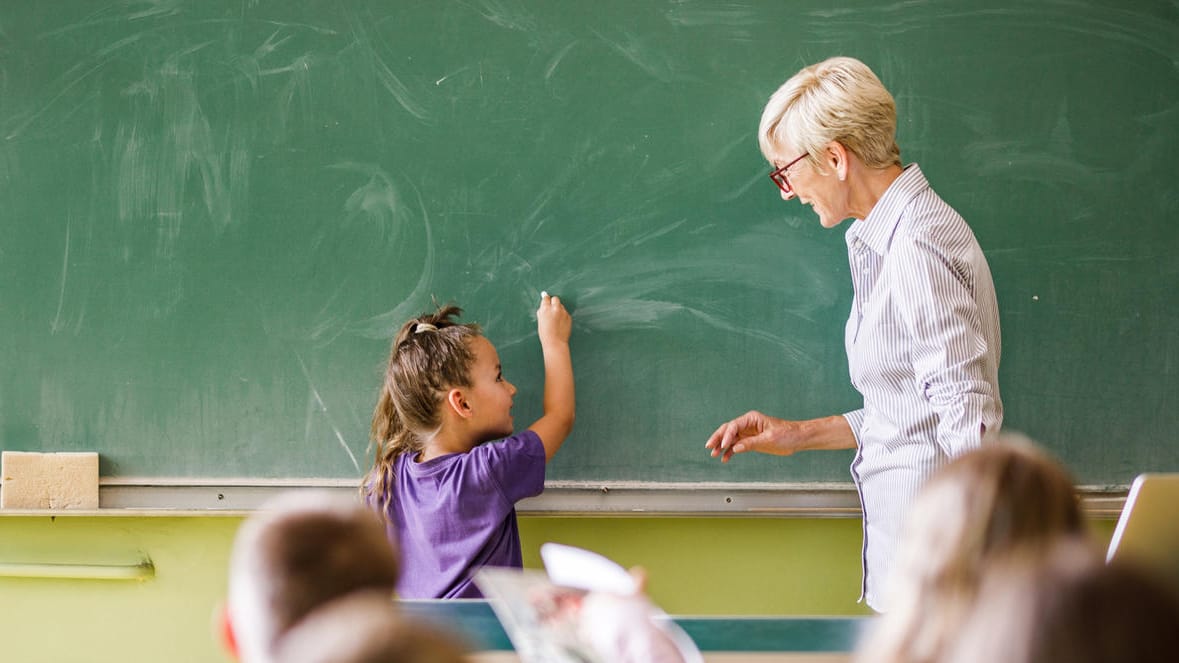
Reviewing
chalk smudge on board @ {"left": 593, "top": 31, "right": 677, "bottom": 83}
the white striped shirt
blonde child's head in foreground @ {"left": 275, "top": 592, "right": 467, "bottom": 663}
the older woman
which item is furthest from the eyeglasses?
blonde child's head in foreground @ {"left": 275, "top": 592, "right": 467, "bottom": 663}

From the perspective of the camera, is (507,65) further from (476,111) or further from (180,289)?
(180,289)

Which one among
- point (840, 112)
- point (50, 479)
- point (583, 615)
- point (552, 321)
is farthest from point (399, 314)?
point (583, 615)

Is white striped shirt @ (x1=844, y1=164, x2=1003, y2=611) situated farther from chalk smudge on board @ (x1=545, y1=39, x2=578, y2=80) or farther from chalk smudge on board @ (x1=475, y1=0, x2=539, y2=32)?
chalk smudge on board @ (x1=475, y1=0, x2=539, y2=32)

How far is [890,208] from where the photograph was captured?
80.0 inches

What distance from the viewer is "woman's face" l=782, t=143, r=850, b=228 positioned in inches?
82.5

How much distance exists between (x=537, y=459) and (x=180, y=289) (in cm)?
97

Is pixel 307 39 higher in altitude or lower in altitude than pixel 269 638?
higher

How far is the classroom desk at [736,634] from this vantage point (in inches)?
59.9

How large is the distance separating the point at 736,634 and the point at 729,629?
0.08ft

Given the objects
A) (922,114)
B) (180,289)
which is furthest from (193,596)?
(922,114)

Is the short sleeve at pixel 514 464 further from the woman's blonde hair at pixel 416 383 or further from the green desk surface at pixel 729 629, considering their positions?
the green desk surface at pixel 729 629

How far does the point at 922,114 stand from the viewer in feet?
7.80

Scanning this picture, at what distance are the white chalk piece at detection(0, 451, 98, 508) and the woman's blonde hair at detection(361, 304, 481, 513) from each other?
693mm

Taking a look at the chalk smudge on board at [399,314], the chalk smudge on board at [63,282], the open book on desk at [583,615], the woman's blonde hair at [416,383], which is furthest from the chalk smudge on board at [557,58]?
the open book on desk at [583,615]
